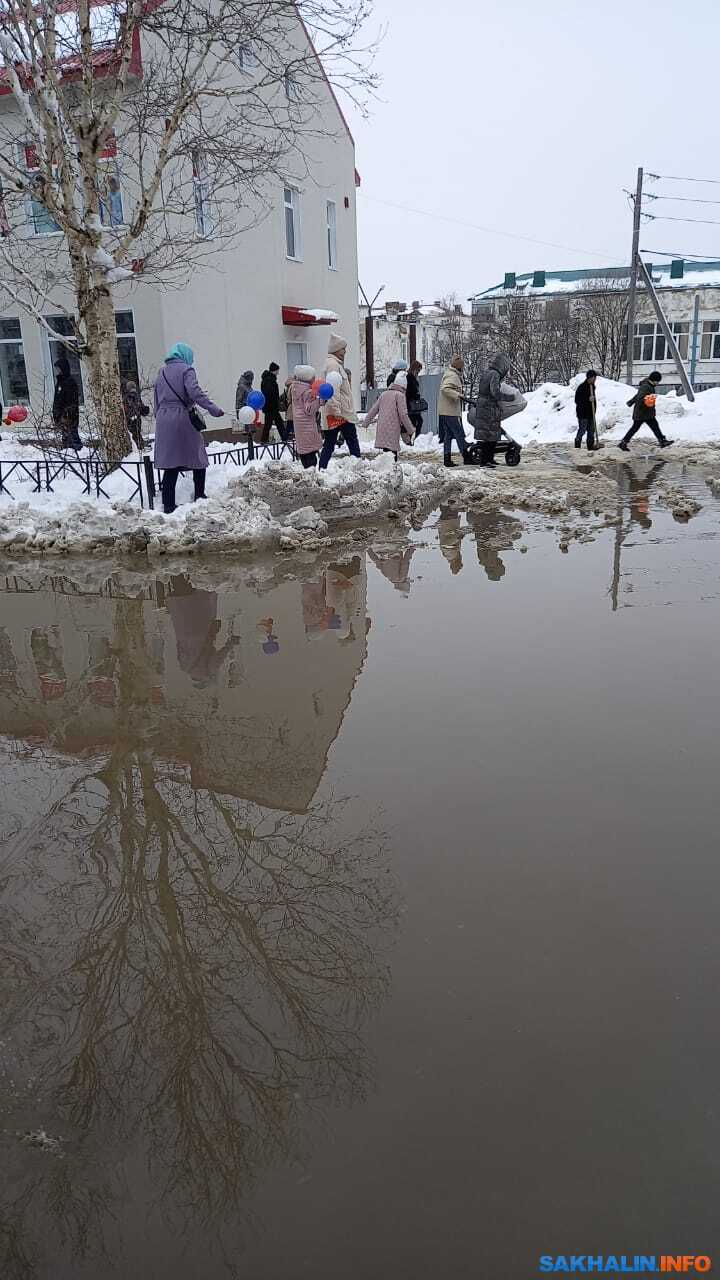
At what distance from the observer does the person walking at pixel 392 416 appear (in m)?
12.1

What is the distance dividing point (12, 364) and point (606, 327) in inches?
1321

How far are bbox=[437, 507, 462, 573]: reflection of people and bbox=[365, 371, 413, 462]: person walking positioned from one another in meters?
1.92

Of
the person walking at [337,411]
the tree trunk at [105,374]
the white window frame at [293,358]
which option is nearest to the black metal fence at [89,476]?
the tree trunk at [105,374]

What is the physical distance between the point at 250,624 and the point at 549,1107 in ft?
14.9

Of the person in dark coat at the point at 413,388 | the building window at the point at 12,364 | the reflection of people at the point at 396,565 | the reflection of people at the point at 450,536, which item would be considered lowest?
the reflection of people at the point at 396,565

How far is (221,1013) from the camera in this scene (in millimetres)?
2525

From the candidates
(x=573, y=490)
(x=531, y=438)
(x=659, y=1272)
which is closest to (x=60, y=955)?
(x=659, y=1272)

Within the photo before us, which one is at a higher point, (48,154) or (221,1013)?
(48,154)

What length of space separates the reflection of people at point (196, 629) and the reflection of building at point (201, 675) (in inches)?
0.5

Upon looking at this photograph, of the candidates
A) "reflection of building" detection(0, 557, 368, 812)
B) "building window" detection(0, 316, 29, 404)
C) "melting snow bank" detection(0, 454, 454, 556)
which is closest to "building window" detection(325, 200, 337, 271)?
"building window" detection(0, 316, 29, 404)

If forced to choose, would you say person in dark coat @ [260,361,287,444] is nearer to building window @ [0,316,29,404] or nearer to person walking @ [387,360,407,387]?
person walking @ [387,360,407,387]

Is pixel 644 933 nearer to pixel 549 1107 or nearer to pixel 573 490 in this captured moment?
pixel 549 1107

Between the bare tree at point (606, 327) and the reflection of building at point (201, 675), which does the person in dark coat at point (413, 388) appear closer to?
the reflection of building at point (201, 675)

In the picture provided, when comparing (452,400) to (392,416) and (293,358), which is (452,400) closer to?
(392,416)
